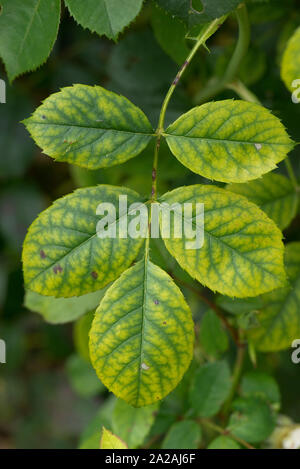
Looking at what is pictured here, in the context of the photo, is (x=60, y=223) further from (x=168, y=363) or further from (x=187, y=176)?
(x=187, y=176)

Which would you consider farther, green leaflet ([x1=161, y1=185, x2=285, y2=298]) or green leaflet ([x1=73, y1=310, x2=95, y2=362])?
green leaflet ([x1=73, y1=310, x2=95, y2=362])

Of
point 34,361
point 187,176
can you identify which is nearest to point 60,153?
point 187,176

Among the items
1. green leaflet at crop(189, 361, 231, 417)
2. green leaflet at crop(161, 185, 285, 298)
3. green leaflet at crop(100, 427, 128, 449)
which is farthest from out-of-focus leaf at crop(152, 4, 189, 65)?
green leaflet at crop(100, 427, 128, 449)

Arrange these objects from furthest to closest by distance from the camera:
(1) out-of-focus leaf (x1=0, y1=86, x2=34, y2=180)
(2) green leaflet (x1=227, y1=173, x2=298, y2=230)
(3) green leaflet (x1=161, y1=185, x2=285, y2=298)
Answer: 1. (1) out-of-focus leaf (x1=0, y1=86, x2=34, y2=180)
2. (2) green leaflet (x1=227, y1=173, x2=298, y2=230)
3. (3) green leaflet (x1=161, y1=185, x2=285, y2=298)

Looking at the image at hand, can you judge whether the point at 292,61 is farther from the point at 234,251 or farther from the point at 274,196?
the point at 234,251

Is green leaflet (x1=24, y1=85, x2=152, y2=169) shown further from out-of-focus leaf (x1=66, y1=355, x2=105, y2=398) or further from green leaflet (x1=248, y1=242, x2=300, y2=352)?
out-of-focus leaf (x1=66, y1=355, x2=105, y2=398)

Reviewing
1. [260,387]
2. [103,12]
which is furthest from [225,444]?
[103,12]
